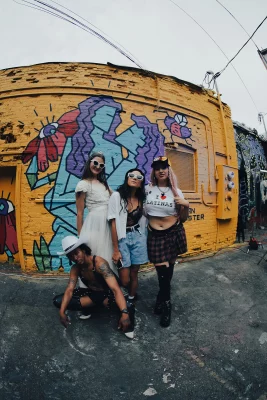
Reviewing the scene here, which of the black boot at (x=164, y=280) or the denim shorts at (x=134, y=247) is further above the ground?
the denim shorts at (x=134, y=247)

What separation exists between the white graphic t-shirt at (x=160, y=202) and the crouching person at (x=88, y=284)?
87cm

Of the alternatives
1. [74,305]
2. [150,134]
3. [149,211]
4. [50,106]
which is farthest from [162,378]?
[50,106]

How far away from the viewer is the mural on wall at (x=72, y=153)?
4.48 meters

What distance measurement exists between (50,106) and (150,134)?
2.15m

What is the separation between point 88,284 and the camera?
2803 mm

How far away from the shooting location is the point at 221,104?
655cm

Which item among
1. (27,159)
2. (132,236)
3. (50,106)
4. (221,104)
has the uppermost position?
(221,104)

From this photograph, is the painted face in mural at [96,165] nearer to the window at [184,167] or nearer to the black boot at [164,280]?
the black boot at [164,280]

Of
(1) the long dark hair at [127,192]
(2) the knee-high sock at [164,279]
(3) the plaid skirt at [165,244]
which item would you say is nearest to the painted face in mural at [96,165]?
(1) the long dark hair at [127,192]

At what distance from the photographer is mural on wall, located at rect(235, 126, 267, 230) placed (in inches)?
332

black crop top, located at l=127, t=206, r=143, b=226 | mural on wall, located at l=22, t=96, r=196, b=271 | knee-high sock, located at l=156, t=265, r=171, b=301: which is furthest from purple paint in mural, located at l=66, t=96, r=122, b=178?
knee-high sock, located at l=156, t=265, r=171, b=301

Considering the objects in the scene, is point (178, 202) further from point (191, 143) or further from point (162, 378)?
point (191, 143)

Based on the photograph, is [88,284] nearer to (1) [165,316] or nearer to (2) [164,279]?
(2) [164,279]

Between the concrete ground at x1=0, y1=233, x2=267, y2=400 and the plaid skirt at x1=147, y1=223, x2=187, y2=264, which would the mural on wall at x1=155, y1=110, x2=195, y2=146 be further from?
the concrete ground at x1=0, y1=233, x2=267, y2=400
